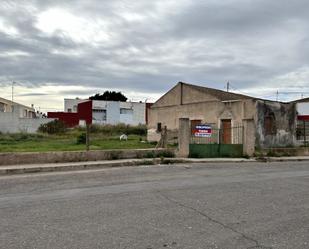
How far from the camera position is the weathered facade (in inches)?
987

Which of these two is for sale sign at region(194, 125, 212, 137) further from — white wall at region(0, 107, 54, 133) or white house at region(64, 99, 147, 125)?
white house at region(64, 99, 147, 125)

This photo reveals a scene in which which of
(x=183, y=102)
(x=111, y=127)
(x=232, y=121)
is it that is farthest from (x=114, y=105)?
(x=232, y=121)

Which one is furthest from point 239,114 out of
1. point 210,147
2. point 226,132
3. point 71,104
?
point 71,104

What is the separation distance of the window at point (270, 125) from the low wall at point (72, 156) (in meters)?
10.2

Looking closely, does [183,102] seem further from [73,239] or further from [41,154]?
[73,239]

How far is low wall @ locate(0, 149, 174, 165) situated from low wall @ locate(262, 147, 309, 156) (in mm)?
7810

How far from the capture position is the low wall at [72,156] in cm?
1491

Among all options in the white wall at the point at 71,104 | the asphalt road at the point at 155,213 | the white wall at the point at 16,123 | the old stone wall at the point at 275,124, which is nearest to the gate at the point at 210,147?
the old stone wall at the point at 275,124

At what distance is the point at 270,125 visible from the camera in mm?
26328

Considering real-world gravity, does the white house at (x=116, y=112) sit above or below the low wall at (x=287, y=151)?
above

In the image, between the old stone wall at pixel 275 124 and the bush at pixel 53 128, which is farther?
the bush at pixel 53 128

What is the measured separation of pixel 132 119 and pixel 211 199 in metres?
75.0

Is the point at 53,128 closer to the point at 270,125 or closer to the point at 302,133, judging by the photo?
the point at 270,125

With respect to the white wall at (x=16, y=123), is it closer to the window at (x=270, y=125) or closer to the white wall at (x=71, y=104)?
the white wall at (x=71, y=104)
